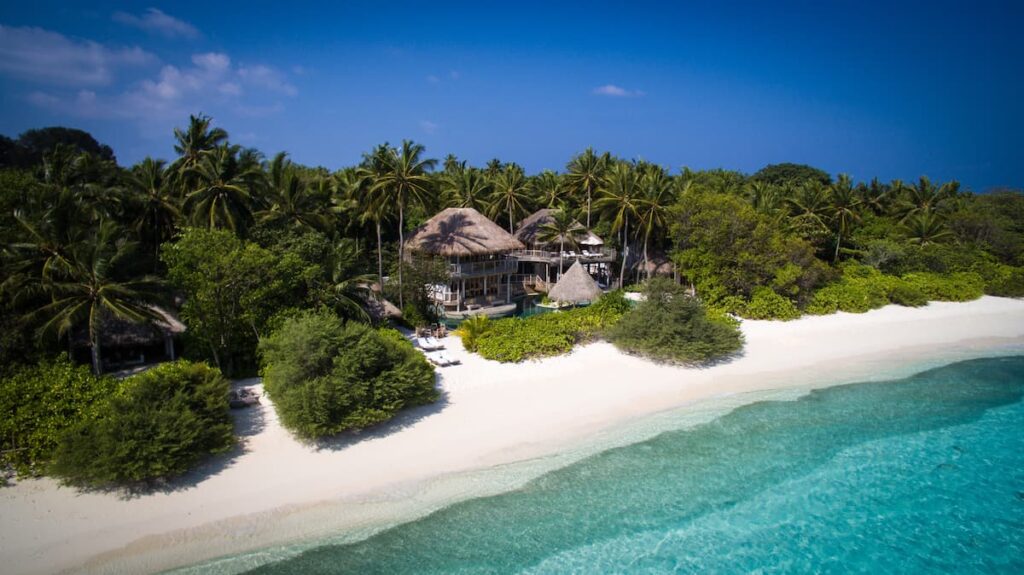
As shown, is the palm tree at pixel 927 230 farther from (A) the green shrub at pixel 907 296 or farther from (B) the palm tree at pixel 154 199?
(B) the palm tree at pixel 154 199

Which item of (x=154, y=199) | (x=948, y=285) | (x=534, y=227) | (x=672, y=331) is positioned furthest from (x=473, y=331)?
(x=948, y=285)

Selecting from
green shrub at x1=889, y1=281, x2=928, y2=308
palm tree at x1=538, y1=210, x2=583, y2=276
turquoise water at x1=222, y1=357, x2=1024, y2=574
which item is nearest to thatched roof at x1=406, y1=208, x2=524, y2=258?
palm tree at x1=538, y1=210, x2=583, y2=276

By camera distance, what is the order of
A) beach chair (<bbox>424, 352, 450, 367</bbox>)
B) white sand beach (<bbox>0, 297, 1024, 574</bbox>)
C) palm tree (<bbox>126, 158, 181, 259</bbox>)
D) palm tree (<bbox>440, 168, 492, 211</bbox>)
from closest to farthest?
1. white sand beach (<bbox>0, 297, 1024, 574</bbox>)
2. beach chair (<bbox>424, 352, 450, 367</bbox>)
3. palm tree (<bbox>126, 158, 181, 259</bbox>)
4. palm tree (<bbox>440, 168, 492, 211</bbox>)

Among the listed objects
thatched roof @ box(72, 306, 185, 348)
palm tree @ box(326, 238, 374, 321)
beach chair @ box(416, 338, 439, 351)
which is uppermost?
palm tree @ box(326, 238, 374, 321)

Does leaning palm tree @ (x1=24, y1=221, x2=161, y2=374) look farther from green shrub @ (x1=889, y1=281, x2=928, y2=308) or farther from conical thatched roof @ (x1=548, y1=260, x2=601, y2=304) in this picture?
green shrub @ (x1=889, y1=281, x2=928, y2=308)

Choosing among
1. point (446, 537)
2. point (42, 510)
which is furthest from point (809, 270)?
point (42, 510)

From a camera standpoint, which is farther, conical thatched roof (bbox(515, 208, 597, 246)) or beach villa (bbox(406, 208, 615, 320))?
conical thatched roof (bbox(515, 208, 597, 246))
